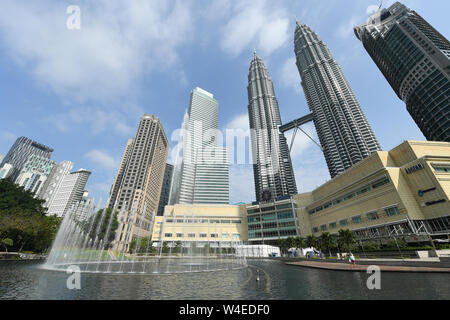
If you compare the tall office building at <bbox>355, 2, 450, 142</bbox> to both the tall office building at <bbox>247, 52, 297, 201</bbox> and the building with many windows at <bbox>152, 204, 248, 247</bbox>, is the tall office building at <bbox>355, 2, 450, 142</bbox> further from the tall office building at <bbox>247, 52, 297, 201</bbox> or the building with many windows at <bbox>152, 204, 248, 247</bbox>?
the building with many windows at <bbox>152, 204, 248, 247</bbox>

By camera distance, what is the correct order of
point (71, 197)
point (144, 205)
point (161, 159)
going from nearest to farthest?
1. point (144, 205)
2. point (161, 159)
3. point (71, 197)

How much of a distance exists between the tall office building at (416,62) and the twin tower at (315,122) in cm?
2770

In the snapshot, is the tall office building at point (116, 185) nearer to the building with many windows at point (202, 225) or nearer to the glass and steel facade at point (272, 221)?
the building with many windows at point (202, 225)

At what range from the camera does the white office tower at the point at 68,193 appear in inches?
5837

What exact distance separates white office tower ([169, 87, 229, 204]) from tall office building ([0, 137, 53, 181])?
12920 centimetres

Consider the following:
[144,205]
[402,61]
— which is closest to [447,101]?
[402,61]

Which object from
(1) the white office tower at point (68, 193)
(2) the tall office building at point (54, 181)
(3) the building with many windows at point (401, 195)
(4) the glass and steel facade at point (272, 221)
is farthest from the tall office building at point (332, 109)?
(2) the tall office building at point (54, 181)

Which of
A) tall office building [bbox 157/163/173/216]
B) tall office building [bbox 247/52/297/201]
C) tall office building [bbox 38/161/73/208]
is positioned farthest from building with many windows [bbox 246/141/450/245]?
tall office building [bbox 38/161/73/208]

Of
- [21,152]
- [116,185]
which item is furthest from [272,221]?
[21,152]

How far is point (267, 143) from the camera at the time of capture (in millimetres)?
157875
